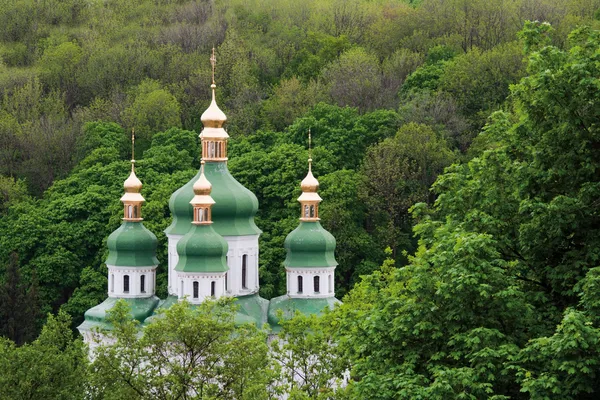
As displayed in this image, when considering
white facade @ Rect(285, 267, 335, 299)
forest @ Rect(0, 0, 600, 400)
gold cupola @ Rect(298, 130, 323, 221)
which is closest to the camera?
forest @ Rect(0, 0, 600, 400)

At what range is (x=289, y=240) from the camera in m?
54.1

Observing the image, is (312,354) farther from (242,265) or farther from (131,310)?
(131,310)

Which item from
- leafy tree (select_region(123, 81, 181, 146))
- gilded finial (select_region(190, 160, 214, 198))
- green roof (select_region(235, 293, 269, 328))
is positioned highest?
gilded finial (select_region(190, 160, 214, 198))

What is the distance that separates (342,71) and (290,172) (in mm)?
15681

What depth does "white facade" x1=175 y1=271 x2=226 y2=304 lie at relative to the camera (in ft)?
167

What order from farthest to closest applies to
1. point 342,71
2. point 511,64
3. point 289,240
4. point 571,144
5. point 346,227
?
point 342,71, point 511,64, point 346,227, point 289,240, point 571,144

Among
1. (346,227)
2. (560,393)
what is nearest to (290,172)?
(346,227)

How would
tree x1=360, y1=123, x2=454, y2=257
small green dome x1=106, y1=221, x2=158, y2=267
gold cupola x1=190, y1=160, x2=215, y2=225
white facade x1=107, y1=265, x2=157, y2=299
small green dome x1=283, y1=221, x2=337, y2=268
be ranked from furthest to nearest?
tree x1=360, y1=123, x2=454, y2=257 → small green dome x1=106, y1=221, x2=158, y2=267 → white facade x1=107, y1=265, x2=157, y2=299 → small green dome x1=283, y1=221, x2=337, y2=268 → gold cupola x1=190, y1=160, x2=215, y2=225

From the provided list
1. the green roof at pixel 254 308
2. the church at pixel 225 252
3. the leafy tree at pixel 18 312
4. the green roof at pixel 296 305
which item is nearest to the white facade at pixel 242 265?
the church at pixel 225 252

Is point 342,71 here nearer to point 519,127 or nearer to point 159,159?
point 159,159

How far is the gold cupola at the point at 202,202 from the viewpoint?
170ft

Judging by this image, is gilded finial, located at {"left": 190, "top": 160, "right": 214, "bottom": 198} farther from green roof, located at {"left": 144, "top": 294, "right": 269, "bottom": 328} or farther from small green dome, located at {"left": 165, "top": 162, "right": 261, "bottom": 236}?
green roof, located at {"left": 144, "top": 294, "right": 269, "bottom": 328}

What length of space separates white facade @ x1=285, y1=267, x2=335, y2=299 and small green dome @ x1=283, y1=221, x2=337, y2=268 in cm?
17

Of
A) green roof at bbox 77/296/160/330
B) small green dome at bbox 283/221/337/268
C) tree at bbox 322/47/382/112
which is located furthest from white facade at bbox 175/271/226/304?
tree at bbox 322/47/382/112
